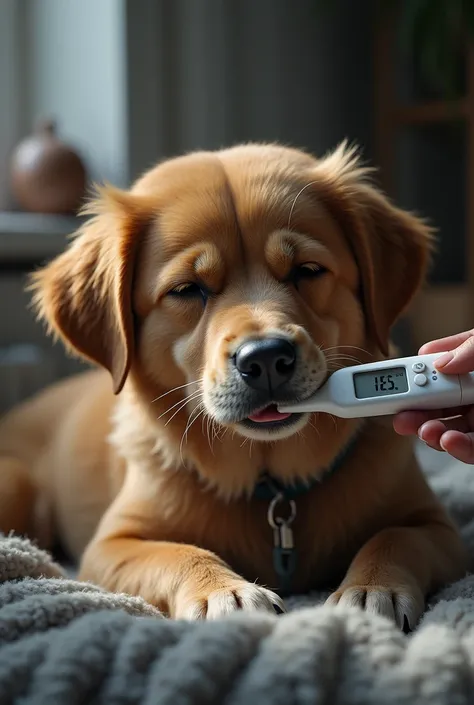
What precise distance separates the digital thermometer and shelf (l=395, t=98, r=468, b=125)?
2.48 meters

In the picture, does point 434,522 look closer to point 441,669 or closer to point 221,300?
point 221,300

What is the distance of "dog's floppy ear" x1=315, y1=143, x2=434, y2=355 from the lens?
5.92 feet

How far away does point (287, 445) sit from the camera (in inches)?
69.2

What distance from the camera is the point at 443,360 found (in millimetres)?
1419

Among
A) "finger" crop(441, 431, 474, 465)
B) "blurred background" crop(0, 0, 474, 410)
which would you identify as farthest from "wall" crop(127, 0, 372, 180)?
"finger" crop(441, 431, 474, 465)

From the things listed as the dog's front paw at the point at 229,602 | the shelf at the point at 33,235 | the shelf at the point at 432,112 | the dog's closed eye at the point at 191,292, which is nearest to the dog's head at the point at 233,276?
the dog's closed eye at the point at 191,292

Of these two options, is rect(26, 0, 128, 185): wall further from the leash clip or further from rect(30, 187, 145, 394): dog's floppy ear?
the leash clip

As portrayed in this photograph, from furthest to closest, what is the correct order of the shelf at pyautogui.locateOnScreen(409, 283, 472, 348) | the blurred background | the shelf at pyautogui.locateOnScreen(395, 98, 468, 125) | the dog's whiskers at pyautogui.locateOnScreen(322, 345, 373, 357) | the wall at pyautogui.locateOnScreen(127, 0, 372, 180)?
1. the shelf at pyautogui.locateOnScreen(409, 283, 472, 348)
2. the shelf at pyautogui.locateOnScreen(395, 98, 468, 125)
3. the wall at pyautogui.locateOnScreen(127, 0, 372, 180)
4. the blurred background
5. the dog's whiskers at pyautogui.locateOnScreen(322, 345, 373, 357)

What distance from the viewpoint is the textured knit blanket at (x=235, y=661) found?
1021 mm

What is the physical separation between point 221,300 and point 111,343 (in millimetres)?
286

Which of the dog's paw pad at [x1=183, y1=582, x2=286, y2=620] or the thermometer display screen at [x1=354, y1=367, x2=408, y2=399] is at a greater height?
the thermometer display screen at [x1=354, y1=367, x2=408, y2=399]

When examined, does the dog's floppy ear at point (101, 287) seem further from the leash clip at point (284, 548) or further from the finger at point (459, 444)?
the finger at point (459, 444)

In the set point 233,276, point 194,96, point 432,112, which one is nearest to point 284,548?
point 233,276

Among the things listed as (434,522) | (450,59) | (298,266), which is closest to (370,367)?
(298,266)
